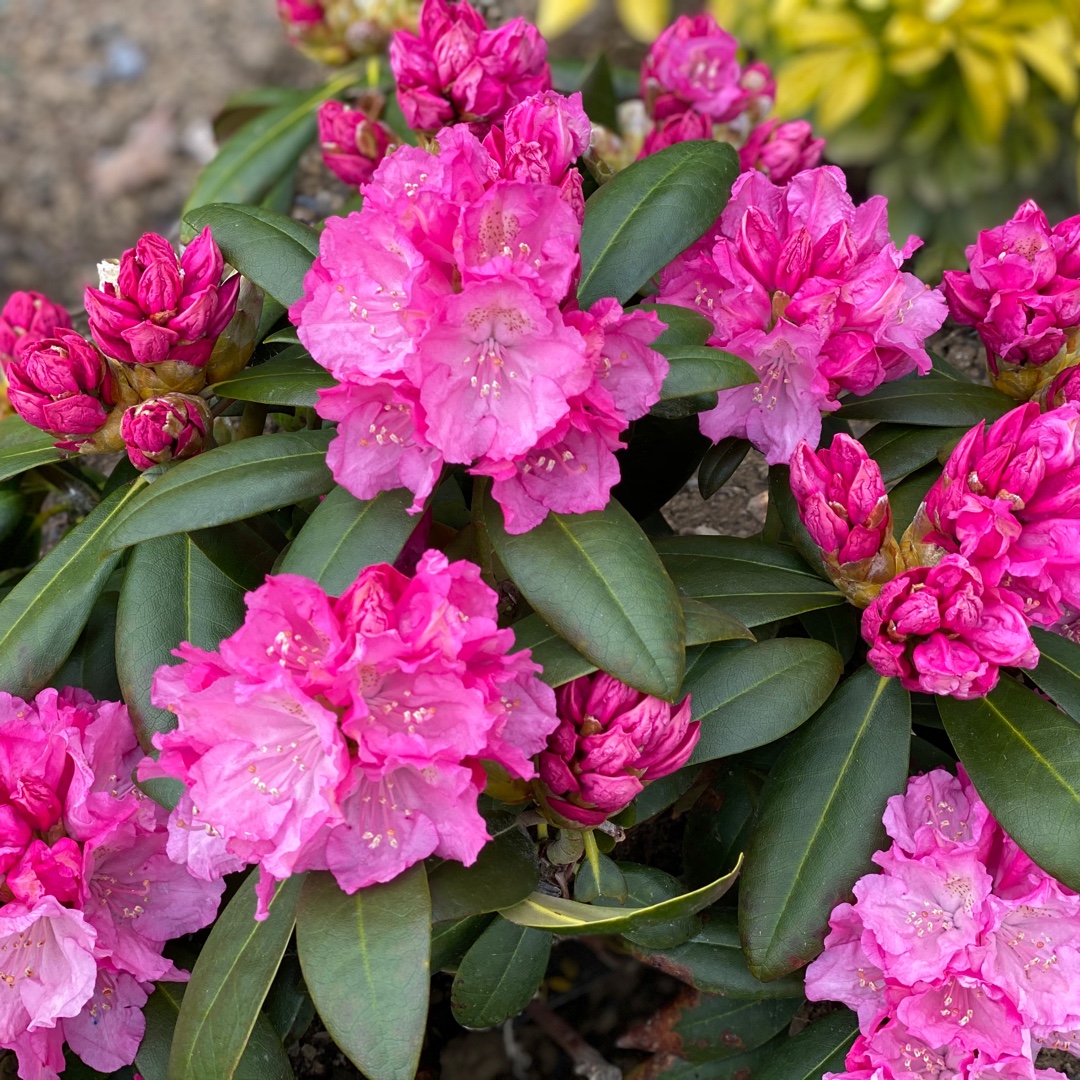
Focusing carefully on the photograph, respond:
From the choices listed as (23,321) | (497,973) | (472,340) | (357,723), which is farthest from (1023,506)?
(23,321)

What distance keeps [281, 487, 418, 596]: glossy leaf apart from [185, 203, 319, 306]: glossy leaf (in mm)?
209

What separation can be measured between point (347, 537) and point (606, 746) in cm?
29

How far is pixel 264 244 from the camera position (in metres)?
1.26

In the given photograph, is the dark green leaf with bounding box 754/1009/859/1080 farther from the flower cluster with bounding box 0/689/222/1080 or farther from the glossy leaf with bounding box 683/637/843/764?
the flower cluster with bounding box 0/689/222/1080

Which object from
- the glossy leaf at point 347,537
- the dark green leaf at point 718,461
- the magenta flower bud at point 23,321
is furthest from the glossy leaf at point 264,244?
the dark green leaf at point 718,461

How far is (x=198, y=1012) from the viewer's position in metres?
1.06

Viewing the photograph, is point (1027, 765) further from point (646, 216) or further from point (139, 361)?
point (139, 361)

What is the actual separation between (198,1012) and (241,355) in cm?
62

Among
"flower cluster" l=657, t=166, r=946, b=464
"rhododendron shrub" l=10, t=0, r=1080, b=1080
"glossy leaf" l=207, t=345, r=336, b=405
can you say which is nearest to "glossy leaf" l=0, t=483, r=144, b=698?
"rhododendron shrub" l=10, t=0, r=1080, b=1080

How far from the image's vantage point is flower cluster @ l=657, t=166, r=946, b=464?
1158mm

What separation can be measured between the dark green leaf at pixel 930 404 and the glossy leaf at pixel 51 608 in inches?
29.5

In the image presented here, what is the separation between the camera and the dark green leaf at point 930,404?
1.32 meters

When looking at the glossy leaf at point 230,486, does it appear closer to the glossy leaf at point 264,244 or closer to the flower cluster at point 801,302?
the glossy leaf at point 264,244

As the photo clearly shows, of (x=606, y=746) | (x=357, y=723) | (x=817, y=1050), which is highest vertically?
(x=357, y=723)
